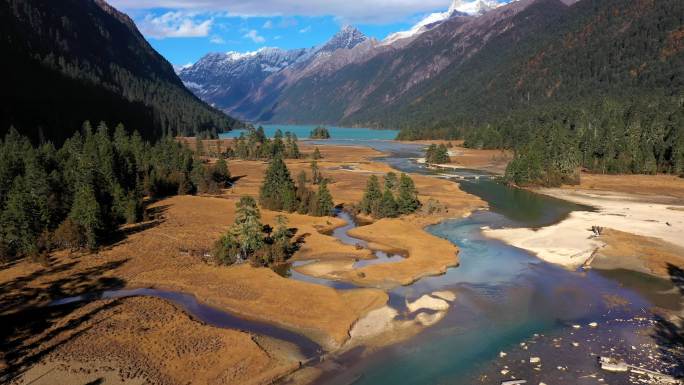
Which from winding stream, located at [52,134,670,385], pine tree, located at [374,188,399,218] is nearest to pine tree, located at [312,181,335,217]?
pine tree, located at [374,188,399,218]

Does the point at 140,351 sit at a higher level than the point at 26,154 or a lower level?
lower

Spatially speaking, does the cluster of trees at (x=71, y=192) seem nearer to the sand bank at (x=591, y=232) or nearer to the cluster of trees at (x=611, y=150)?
the sand bank at (x=591, y=232)

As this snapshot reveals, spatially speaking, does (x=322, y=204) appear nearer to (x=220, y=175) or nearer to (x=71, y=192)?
(x=71, y=192)

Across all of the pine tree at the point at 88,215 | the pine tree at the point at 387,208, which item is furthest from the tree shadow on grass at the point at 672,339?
the pine tree at the point at 88,215

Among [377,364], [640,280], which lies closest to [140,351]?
[377,364]

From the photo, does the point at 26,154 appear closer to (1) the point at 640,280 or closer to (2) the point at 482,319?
(2) the point at 482,319

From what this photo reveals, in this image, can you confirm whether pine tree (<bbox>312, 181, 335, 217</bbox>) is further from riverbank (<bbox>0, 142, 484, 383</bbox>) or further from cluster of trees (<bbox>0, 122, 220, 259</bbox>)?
cluster of trees (<bbox>0, 122, 220, 259</bbox>)

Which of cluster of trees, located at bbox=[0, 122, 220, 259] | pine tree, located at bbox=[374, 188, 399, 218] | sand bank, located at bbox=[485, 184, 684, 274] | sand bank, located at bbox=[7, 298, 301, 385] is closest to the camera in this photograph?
sand bank, located at bbox=[7, 298, 301, 385]
